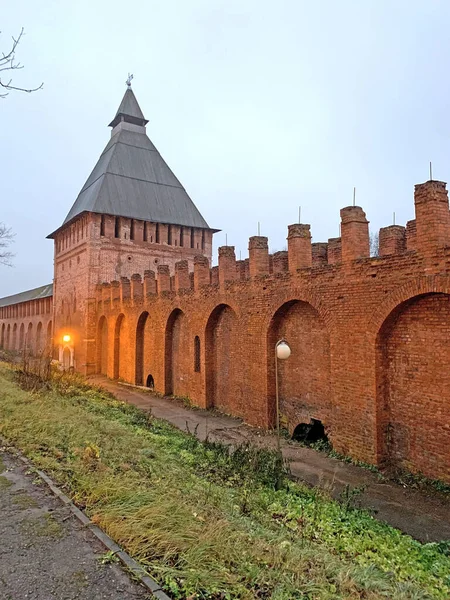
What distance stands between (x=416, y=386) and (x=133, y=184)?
24.7 meters

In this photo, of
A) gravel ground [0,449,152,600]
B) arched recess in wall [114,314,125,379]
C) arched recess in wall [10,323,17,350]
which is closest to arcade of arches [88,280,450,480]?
arched recess in wall [114,314,125,379]

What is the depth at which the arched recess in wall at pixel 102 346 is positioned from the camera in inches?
947

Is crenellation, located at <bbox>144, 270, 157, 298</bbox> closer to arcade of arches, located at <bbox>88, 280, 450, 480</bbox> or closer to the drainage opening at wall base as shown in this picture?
arcade of arches, located at <bbox>88, 280, 450, 480</bbox>

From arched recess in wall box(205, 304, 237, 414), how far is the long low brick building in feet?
0.13

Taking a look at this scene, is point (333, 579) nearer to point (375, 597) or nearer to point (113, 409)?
point (375, 597)

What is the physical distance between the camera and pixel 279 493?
6461 mm

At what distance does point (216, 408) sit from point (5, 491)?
9702 mm

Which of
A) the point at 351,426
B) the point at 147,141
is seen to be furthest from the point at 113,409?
the point at 147,141

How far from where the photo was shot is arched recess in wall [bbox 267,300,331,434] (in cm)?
1034

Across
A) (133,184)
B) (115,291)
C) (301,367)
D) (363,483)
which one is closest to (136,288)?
(115,291)

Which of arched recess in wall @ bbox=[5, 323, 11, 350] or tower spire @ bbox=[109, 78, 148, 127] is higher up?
tower spire @ bbox=[109, 78, 148, 127]

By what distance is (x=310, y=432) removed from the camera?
1092cm

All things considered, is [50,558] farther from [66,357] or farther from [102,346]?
[66,357]

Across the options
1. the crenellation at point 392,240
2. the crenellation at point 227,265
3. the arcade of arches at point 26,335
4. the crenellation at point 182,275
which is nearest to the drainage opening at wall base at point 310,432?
the crenellation at point 392,240
